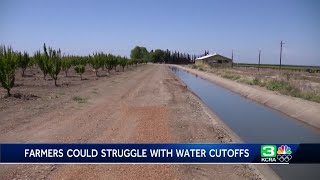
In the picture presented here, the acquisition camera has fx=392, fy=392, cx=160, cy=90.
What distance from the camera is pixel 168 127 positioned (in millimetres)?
14203

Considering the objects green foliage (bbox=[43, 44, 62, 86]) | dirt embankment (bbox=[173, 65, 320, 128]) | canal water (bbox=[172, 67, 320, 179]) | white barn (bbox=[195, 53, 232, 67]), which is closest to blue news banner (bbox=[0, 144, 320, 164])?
canal water (bbox=[172, 67, 320, 179])

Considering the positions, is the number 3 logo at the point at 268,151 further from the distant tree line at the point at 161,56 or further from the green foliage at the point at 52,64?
the distant tree line at the point at 161,56

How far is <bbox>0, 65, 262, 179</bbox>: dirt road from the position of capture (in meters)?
8.60

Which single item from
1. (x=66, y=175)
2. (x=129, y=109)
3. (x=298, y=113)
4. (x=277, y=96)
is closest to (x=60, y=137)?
(x=66, y=175)

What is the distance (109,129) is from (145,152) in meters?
6.28

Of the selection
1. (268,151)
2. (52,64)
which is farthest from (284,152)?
(52,64)

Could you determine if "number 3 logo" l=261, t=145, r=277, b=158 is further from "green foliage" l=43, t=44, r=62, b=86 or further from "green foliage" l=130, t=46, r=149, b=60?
"green foliage" l=130, t=46, r=149, b=60

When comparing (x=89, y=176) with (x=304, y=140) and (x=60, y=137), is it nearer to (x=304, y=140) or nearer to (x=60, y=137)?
(x=60, y=137)

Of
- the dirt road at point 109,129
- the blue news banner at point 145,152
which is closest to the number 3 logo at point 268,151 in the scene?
the blue news banner at point 145,152

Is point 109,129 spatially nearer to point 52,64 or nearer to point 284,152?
point 284,152

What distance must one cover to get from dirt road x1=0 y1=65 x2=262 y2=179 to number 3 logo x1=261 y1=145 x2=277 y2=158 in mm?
2035

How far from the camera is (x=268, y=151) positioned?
7172mm

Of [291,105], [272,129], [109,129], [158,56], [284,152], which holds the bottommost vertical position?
[272,129]

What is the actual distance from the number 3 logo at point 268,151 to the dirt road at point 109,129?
2.03m
